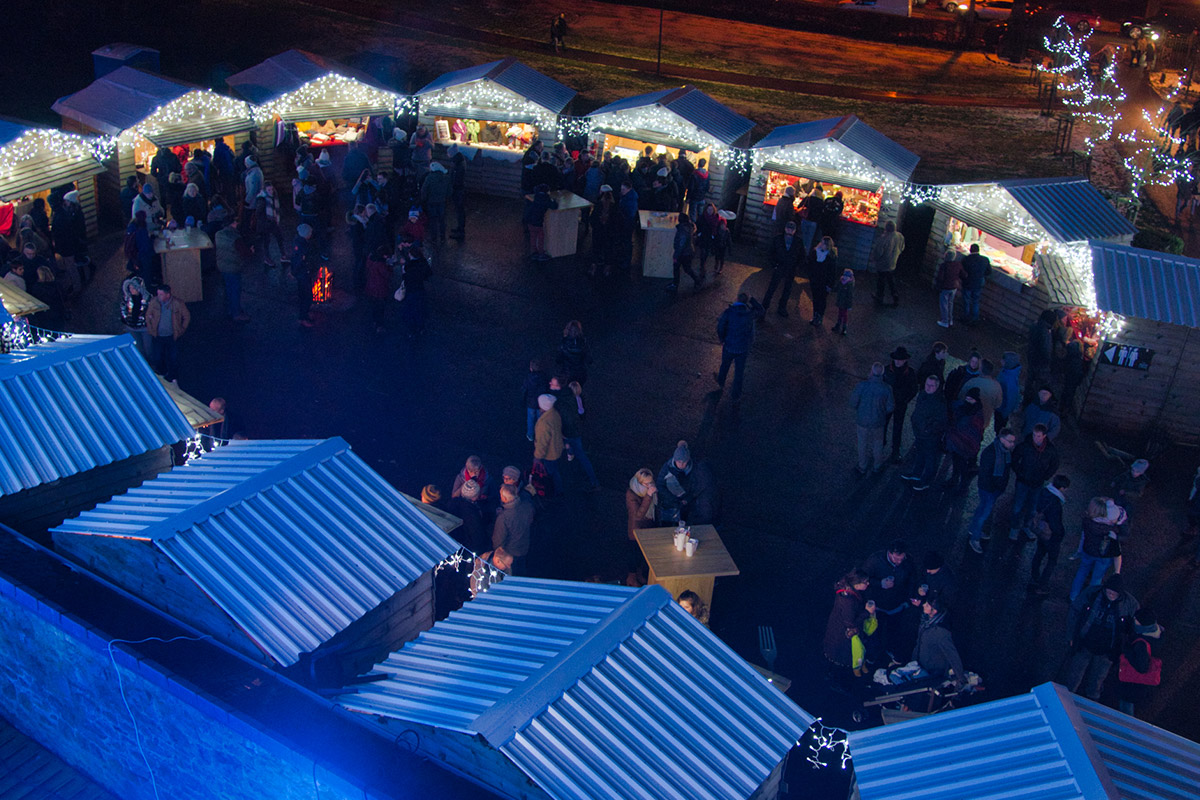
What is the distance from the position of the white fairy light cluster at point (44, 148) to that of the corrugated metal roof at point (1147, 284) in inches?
582

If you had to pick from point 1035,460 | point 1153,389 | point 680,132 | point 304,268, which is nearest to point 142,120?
point 304,268

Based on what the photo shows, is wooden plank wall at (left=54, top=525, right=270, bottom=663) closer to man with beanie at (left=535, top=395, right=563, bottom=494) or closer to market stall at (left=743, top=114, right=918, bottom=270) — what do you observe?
man with beanie at (left=535, top=395, right=563, bottom=494)

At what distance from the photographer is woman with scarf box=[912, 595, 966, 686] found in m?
8.32

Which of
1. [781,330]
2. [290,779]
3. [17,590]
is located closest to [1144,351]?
[781,330]

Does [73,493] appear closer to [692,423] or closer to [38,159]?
[692,423]

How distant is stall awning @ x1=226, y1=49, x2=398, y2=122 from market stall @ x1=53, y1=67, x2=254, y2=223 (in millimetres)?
922

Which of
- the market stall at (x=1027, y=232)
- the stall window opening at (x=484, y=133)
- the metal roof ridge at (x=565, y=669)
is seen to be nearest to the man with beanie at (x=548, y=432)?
the metal roof ridge at (x=565, y=669)

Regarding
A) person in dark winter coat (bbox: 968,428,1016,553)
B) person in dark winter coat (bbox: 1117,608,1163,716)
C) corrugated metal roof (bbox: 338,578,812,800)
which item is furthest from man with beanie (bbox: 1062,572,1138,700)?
corrugated metal roof (bbox: 338,578,812,800)

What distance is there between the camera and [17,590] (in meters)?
7.66

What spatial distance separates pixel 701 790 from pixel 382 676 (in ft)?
7.50

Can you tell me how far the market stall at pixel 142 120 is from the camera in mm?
17234

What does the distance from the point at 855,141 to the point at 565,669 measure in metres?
13.2

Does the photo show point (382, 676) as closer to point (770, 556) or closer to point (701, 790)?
point (701, 790)

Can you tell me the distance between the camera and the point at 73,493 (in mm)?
9039
